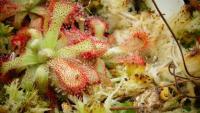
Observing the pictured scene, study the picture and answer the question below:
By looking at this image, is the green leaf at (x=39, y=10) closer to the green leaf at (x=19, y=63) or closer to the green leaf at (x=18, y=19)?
the green leaf at (x=18, y=19)

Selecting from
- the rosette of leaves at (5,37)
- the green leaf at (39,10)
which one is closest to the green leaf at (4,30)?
the rosette of leaves at (5,37)

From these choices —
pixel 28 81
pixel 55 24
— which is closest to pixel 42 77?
pixel 28 81

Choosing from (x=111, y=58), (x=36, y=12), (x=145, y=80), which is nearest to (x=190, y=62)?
(x=145, y=80)

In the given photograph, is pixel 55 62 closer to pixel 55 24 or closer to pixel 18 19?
pixel 55 24

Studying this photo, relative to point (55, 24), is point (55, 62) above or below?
below

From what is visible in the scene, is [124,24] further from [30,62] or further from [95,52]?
[30,62]

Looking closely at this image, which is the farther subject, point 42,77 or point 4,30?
point 4,30

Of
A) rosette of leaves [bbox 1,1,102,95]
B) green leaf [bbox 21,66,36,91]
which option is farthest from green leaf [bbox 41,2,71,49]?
green leaf [bbox 21,66,36,91]

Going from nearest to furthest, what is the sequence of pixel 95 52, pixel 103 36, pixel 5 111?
pixel 5 111 → pixel 95 52 → pixel 103 36
